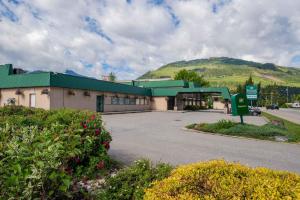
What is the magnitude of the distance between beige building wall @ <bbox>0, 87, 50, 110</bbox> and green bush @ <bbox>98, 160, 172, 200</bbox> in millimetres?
24806

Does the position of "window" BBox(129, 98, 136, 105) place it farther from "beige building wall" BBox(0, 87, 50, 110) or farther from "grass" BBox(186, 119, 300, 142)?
"grass" BBox(186, 119, 300, 142)

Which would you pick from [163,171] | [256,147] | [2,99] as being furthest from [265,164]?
[2,99]

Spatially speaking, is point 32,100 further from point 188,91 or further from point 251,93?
point 188,91

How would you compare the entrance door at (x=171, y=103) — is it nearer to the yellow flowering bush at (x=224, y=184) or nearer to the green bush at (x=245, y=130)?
the green bush at (x=245, y=130)

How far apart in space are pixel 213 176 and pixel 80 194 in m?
2.00

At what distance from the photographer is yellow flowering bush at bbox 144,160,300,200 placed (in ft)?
8.46

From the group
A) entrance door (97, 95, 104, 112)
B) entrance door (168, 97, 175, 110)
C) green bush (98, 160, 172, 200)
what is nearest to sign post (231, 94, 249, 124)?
green bush (98, 160, 172, 200)

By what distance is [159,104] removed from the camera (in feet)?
169

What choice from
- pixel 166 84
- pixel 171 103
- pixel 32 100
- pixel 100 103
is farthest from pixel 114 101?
pixel 166 84

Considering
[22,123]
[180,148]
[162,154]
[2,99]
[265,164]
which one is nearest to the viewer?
[22,123]

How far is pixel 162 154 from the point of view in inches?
349

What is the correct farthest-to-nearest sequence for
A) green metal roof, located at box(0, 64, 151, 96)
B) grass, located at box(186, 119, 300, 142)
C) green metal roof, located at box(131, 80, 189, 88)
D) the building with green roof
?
green metal roof, located at box(131, 80, 189, 88)
the building with green roof
green metal roof, located at box(0, 64, 151, 96)
grass, located at box(186, 119, 300, 142)

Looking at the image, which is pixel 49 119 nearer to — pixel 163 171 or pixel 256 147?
pixel 163 171

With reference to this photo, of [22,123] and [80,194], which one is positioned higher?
[22,123]
